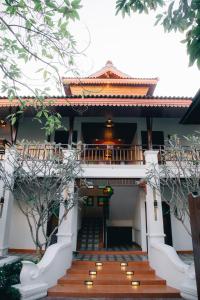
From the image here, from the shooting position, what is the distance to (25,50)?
323 centimetres

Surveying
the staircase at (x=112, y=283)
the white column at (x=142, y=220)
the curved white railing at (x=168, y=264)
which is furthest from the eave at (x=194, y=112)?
the white column at (x=142, y=220)

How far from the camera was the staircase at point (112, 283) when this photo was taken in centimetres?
568

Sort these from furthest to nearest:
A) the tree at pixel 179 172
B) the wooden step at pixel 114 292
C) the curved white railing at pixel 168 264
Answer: the tree at pixel 179 172 → the curved white railing at pixel 168 264 → the wooden step at pixel 114 292

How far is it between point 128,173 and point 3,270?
5356mm

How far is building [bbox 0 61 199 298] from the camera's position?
8.62 m

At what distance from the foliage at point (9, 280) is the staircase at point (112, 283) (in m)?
1.17

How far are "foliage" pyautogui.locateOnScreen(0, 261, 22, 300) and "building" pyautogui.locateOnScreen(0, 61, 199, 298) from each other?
106 inches

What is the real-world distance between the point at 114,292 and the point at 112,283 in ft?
2.24

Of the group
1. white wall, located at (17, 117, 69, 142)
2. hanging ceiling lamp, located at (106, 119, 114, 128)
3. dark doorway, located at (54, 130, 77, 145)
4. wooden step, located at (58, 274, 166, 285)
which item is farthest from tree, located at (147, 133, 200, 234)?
white wall, located at (17, 117, 69, 142)

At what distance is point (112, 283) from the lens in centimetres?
639

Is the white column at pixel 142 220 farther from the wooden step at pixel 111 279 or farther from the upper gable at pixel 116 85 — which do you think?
the upper gable at pixel 116 85

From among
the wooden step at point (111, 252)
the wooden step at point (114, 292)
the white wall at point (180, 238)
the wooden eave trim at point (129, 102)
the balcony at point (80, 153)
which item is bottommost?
the wooden step at point (114, 292)

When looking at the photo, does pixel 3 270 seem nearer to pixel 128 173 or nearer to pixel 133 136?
pixel 128 173

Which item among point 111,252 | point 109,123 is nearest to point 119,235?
point 111,252
